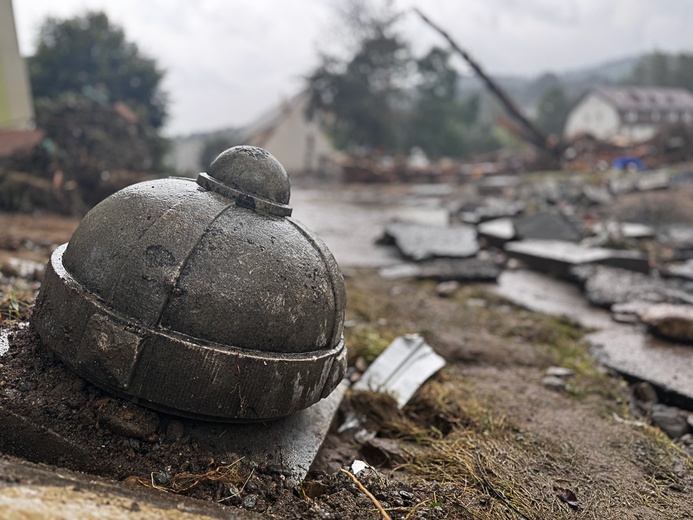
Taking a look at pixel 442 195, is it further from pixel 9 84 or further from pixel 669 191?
pixel 9 84

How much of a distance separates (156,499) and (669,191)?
12.9 meters

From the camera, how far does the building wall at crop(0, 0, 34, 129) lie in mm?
10773

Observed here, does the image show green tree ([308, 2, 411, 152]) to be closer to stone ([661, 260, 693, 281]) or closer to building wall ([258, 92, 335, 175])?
building wall ([258, 92, 335, 175])

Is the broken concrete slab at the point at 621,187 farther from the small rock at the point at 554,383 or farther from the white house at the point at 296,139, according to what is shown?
the white house at the point at 296,139

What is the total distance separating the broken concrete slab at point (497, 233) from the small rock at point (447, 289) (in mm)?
2174

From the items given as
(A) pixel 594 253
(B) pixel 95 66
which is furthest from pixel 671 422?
(B) pixel 95 66

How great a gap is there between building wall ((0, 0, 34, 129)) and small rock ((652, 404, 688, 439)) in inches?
475

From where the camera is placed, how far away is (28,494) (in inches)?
61.6

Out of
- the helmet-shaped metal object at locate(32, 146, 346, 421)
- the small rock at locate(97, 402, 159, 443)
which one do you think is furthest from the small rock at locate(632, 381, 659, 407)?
the small rock at locate(97, 402, 159, 443)

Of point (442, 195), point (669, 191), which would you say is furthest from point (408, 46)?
point (669, 191)

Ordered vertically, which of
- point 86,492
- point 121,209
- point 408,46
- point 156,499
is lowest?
point 156,499

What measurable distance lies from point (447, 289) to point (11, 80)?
10.3m

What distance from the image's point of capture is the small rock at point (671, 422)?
3.22 m

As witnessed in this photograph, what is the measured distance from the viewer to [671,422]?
129 inches
